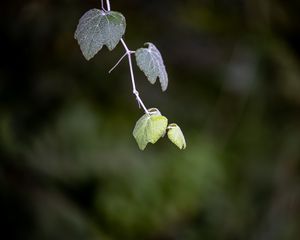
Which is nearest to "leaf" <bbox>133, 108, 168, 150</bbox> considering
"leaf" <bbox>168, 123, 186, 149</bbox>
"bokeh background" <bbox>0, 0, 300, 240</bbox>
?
"leaf" <bbox>168, 123, 186, 149</bbox>

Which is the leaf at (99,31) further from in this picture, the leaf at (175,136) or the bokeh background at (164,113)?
the bokeh background at (164,113)

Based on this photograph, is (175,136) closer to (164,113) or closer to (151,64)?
(151,64)

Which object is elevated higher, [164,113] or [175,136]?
[164,113]

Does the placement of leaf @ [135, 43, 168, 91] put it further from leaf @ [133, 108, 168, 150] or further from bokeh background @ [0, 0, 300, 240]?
bokeh background @ [0, 0, 300, 240]

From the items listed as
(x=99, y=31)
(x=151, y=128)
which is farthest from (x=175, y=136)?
(x=99, y=31)

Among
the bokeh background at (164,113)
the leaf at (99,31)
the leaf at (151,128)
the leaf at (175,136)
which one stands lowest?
the leaf at (151,128)

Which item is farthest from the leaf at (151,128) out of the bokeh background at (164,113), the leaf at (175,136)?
the bokeh background at (164,113)

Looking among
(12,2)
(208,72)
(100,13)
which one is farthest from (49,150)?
(100,13)
